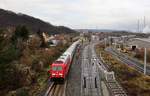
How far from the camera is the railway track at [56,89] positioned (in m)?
32.6

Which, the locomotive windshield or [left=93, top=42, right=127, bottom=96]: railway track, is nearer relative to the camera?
[left=93, top=42, right=127, bottom=96]: railway track

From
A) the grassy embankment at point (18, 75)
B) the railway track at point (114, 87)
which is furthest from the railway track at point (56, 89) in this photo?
the railway track at point (114, 87)

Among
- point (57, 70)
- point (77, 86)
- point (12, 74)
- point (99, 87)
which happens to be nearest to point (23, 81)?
point (12, 74)

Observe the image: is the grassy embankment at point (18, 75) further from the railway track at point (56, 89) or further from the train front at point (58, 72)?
the train front at point (58, 72)

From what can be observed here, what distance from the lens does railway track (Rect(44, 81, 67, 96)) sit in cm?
3262

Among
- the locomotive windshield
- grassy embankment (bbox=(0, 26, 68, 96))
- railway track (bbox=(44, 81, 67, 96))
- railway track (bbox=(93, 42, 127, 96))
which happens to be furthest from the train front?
railway track (bbox=(93, 42, 127, 96))

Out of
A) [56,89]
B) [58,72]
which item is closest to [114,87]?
[56,89]

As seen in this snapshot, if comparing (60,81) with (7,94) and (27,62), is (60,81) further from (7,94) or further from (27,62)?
(27,62)

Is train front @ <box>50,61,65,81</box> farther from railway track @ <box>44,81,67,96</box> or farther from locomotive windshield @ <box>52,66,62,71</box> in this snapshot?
railway track @ <box>44,81,67,96</box>

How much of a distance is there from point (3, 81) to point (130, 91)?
17.7 m

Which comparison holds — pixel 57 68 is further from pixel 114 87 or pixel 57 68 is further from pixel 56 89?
pixel 114 87

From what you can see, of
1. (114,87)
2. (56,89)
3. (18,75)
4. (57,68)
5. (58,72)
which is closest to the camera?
(56,89)

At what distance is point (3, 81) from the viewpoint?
35.8 m

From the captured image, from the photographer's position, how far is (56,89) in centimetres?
3512
